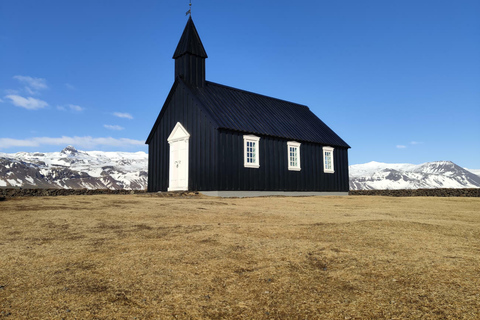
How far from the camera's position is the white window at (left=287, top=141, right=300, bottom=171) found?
23.0 meters

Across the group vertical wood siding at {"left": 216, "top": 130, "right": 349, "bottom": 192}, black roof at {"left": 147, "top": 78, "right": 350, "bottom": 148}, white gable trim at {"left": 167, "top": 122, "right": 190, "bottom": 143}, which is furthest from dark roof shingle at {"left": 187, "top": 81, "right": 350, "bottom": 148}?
white gable trim at {"left": 167, "top": 122, "right": 190, "bottom": 143}

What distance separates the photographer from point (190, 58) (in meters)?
22.7

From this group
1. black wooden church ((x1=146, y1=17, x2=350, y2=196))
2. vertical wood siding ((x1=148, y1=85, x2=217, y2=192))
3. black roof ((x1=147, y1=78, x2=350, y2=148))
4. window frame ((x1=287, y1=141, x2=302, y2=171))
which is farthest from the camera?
window frame ((x1=287, y1=141, x2=302, y2=171))

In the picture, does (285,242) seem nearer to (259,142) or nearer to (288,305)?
(288,305)

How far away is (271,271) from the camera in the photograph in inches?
177

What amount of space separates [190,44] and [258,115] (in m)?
6.50

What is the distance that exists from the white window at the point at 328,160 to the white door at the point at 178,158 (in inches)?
419

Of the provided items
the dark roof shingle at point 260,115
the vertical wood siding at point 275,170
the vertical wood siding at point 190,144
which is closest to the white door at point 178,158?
the vertical wood siding at point 190,144

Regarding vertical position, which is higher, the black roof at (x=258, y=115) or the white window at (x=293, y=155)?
the black roof at (x=258, y=115)

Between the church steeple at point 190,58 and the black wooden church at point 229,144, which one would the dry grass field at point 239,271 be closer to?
the black wooden church at point 229,144

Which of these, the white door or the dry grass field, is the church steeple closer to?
the white door

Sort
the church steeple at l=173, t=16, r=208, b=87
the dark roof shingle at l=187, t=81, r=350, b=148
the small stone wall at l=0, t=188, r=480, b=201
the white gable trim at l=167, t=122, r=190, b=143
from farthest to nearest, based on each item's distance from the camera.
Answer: the church steeple at l=173, t=16, r=208, b=87, the white gable trim at l=167, t=122, r=190, b=143, the dark roof shingle at l=187, t=81, r=350, b=148, the small stone wall at l=0, t=188, r=480, b=201

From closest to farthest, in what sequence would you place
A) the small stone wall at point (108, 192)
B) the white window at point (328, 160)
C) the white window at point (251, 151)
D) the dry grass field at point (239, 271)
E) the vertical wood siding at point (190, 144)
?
1. the dry grass field at point (239, 271)
2. the small stone wall at point (108, 192)
3. the vertical wood siding at point (190, 144)
4. the white window at point (251, 151)
5. the white window at point (328, 160)

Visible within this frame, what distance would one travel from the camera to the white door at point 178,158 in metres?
21.0
